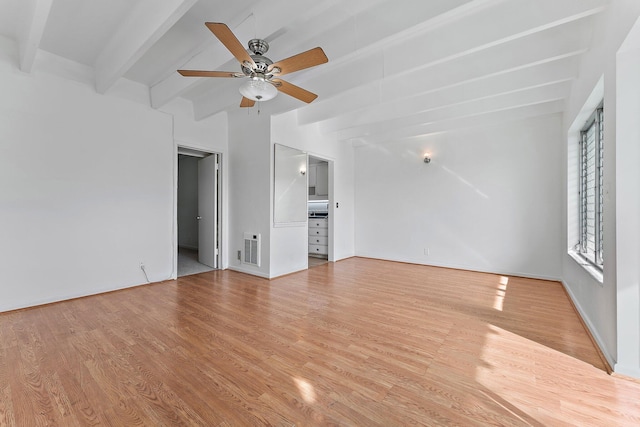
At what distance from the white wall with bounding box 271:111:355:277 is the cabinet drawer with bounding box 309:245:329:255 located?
26 cm

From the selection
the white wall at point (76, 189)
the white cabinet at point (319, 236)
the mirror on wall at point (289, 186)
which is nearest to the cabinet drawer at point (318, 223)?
the white cabinet at point (319, 236)

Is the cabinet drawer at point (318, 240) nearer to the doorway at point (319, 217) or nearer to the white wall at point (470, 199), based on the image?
the doorway at point (319, 217)

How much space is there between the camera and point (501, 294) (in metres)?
3.57

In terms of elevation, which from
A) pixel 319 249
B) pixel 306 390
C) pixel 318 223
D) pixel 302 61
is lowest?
pixel 306 390

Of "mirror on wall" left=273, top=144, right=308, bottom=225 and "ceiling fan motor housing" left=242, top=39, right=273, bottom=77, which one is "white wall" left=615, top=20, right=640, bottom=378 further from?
"mirror on wall" left=273, top=144, right=308, bottom=225

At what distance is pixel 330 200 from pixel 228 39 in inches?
162

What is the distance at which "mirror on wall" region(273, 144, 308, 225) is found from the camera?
450 centimetres

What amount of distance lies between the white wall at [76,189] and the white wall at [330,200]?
1.74 meters

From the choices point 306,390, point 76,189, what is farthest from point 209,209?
point 306,390

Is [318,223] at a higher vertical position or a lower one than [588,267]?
higher

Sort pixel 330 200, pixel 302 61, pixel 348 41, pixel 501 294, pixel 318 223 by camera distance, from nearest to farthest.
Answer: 1. pixel 302 61
2. pixel 348 41
3. pixel 501 294
4. pixel 330 200
5. pixel 318 223

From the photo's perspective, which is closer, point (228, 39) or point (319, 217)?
point (228, 39)

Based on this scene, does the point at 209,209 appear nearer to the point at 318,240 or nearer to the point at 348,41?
the point at 318,240

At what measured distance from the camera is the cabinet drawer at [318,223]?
19.9ft
